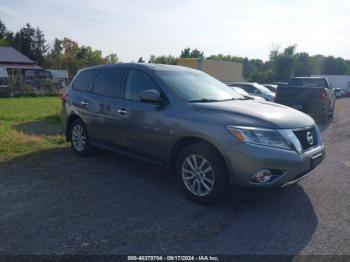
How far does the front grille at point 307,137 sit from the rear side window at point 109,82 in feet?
9.45

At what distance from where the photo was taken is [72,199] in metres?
4.66

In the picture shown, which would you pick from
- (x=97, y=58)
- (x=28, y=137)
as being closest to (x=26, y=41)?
(x=97, y=58)

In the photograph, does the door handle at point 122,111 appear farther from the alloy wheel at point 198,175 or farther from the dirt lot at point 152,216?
the alloy wheel at point 198,175

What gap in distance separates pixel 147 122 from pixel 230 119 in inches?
52.5

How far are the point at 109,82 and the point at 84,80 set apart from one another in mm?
935

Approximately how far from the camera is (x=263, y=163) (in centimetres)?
396

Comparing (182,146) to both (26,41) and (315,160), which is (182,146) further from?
(26,41)

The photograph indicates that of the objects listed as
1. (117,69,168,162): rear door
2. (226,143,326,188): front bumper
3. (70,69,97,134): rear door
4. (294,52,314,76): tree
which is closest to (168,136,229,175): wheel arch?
(117,69,168,162): rear door

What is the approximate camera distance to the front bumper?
13.0 feet

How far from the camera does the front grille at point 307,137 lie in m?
4.29

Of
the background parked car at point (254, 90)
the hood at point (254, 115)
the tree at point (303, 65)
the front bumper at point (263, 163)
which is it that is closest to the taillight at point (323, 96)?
the background parked car at point (254, 90)

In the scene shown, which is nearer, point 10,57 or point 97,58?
point 10,57

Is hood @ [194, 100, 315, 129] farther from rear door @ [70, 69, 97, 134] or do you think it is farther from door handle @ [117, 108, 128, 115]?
rear door @ [70, 69, 97, 134]

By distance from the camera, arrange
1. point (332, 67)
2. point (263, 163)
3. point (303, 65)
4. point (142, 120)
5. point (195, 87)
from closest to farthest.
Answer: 1. point (263, 163)
2. point (142, 120)
3. point (195, 87)
4. point (303, 65)
5. point (332, 67)
